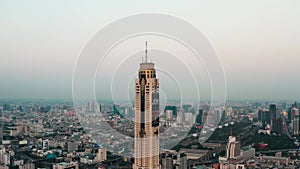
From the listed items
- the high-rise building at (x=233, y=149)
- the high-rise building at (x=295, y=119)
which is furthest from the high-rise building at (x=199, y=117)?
the high-rise building at (x=295, y=119)

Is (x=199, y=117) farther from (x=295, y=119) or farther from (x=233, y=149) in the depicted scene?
(x=295, y=119)

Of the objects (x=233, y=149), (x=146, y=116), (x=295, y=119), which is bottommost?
(x=233, y=149)

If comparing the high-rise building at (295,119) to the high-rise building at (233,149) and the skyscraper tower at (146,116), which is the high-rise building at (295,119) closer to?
the high-rise building at (233,149)

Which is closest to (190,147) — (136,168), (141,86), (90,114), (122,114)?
(136,168)

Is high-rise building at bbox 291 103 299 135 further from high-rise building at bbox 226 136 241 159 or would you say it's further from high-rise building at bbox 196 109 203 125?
high-rise building at bbox 196 109 203 125

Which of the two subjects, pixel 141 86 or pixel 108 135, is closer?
pixel 108 135

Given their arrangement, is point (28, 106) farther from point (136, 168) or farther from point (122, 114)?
point (122, 114)

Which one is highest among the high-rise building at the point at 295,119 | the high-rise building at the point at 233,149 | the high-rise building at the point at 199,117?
the high-rise building at the point at 199,117

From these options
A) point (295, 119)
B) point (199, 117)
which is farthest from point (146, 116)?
point (295, 119)
